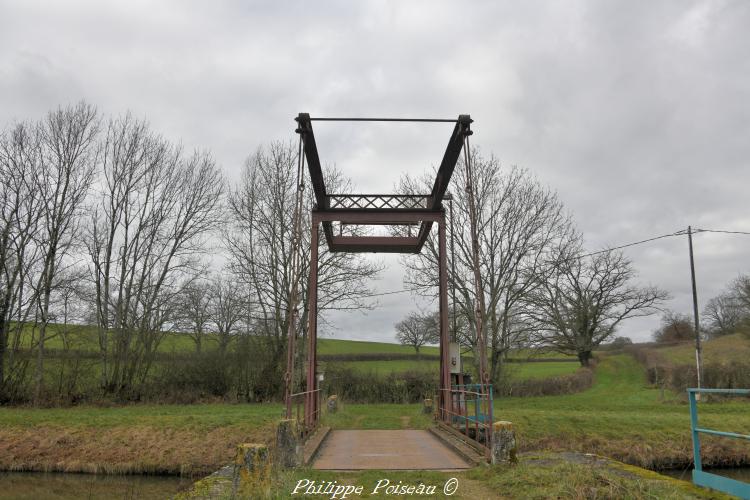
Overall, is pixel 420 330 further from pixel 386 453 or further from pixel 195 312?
pixel 386 453

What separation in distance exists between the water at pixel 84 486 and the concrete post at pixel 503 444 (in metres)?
6.30

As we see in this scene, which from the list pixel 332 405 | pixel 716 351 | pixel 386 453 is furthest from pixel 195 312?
pixel 716 351

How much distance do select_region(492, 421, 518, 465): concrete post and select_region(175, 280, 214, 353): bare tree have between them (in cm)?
1970

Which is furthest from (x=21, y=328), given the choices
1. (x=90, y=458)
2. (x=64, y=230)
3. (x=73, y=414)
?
(x=90, y=458)

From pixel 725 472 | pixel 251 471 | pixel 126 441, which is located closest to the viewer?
pixel 251 471

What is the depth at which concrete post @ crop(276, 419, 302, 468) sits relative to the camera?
6926 millimetres

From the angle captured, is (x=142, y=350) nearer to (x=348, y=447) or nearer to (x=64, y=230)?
(x=64, y=230)

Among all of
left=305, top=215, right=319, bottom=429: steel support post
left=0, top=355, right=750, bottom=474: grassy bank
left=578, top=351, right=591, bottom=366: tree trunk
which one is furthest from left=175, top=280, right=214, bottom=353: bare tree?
left=578, top=351, right=591, bottom=366: tree trunk

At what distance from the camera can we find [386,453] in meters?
8.23

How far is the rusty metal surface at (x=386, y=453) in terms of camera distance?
716 centimetres

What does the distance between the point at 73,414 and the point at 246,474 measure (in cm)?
1505

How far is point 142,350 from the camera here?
2311cm

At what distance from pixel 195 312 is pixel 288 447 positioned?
2007 cm

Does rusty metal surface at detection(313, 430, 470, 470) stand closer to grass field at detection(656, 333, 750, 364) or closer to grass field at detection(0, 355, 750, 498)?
grass field at detection(0, 355, 750, 498)
